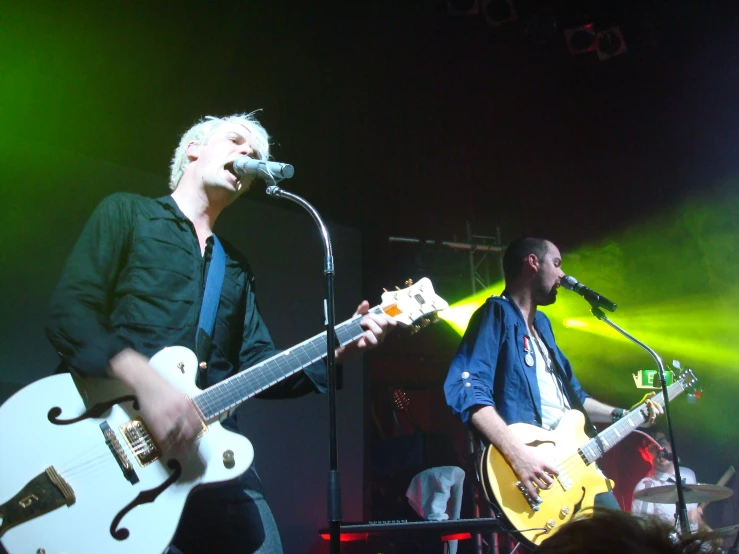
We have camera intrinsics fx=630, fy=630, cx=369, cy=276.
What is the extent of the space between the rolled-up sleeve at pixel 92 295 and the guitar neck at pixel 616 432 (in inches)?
86.9

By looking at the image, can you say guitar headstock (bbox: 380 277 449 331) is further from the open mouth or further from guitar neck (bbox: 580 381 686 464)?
guitar neck (bbox: 580 381 686 464)

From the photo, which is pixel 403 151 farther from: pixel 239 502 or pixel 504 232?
pixel 239 502

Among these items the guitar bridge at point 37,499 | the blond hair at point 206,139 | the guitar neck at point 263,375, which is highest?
the blond hair at point 206,139

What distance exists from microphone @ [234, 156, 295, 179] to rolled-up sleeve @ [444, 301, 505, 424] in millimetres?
1356

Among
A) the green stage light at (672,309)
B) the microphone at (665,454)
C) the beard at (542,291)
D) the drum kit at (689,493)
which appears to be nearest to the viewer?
the beard at (542,291)

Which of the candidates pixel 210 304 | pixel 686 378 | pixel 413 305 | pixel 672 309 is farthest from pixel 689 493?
pixel 210 304

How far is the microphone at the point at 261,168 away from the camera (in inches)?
86.2

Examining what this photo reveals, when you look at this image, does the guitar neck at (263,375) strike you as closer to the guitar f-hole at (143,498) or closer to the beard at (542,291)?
the guitar f-hole at (143,498)

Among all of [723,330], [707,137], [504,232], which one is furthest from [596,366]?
[707,137]

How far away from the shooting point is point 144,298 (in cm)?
217

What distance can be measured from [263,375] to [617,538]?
154 centimetres

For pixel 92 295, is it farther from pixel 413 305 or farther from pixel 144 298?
pixel 413 305

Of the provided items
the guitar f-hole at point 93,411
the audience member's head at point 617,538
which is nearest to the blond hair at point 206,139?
the guitar f-hole at point 93,411

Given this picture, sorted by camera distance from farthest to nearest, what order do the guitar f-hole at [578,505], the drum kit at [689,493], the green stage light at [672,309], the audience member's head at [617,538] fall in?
the green stage light at [672,309]
the drum kit at [689,493]
the guitar f-hole at [578,505]
the audience member's head at [617,538]
